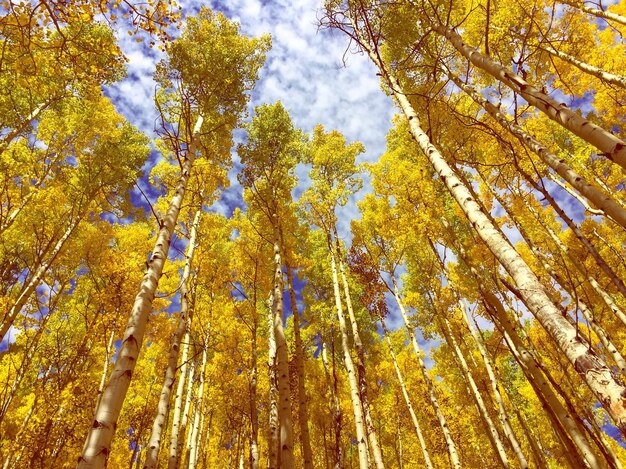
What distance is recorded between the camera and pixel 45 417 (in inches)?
330

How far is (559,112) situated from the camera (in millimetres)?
3219

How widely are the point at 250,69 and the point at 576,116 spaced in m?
8.58

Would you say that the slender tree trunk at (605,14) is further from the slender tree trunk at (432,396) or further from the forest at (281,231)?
the slender tree trunk at (432,396)

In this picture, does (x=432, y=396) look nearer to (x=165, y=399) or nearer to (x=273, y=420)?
(x=273, y=420)

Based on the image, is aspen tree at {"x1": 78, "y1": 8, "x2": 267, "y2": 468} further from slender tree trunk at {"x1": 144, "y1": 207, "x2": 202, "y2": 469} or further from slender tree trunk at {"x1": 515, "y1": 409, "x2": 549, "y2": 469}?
slender tree trunk at {"x1": 515, "y1": 409, "x2": 549, "y2": 469}

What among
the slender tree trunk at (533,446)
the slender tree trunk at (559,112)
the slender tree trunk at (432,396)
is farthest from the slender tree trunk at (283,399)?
the slender tree trunk at (559,112)

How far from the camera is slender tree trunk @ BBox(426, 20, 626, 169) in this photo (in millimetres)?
2590

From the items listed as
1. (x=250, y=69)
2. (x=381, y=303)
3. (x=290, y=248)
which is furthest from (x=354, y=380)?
(x=250, y=69)

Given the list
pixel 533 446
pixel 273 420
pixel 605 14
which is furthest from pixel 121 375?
pixel 605 14

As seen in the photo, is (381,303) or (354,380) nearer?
(354,380)

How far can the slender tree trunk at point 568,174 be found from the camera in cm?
283

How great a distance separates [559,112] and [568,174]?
867 millimetres

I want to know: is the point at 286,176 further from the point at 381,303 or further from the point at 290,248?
the point at 381,303

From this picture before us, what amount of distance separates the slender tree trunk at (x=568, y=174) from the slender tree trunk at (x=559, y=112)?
0.44 m
